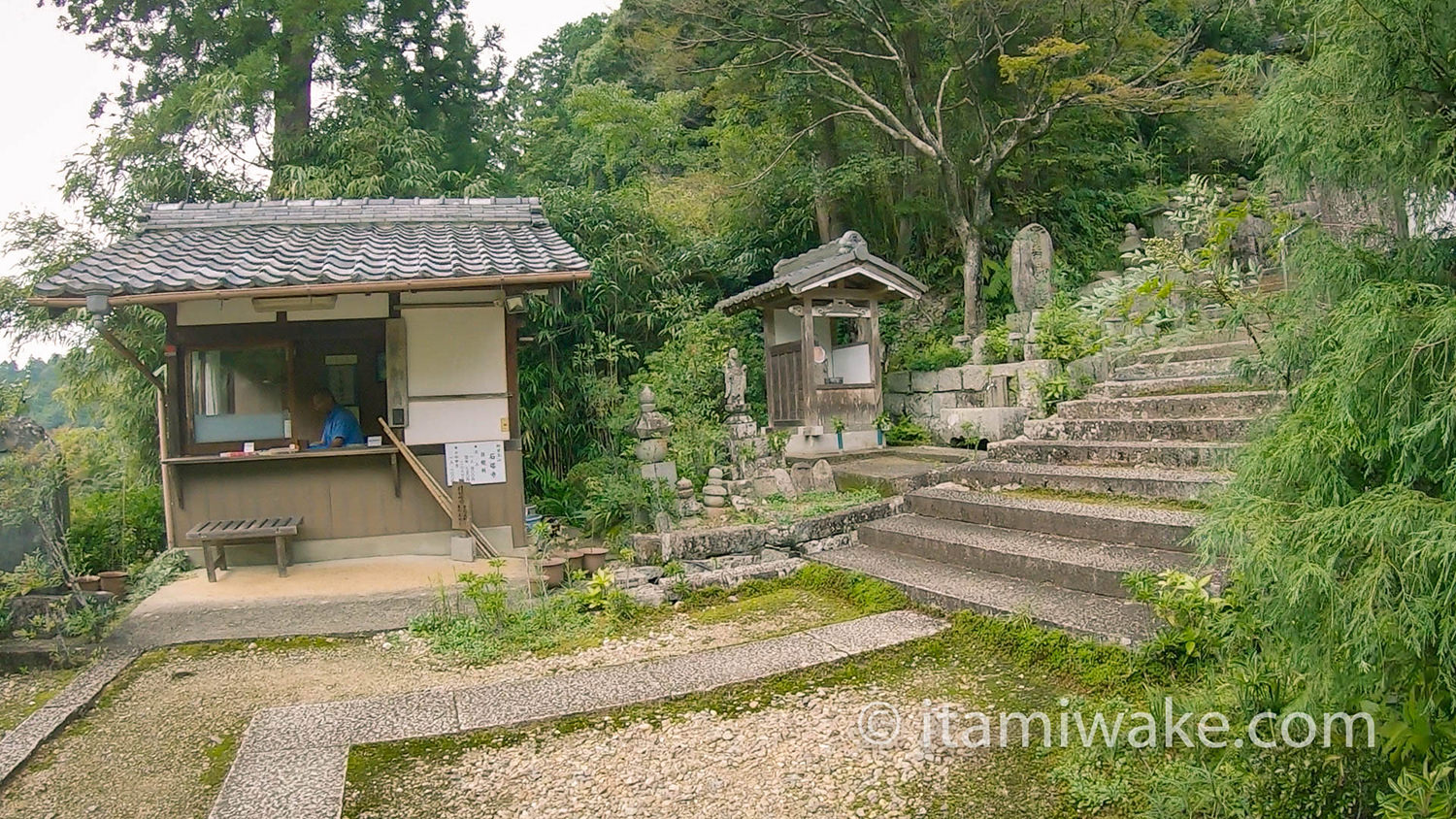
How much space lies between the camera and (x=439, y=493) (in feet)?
24.6

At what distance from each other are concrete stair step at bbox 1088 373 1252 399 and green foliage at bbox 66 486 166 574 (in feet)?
30.1

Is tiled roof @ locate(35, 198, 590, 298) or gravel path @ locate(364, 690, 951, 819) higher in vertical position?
tiled roof @ locate(35, 198, 590, 298)

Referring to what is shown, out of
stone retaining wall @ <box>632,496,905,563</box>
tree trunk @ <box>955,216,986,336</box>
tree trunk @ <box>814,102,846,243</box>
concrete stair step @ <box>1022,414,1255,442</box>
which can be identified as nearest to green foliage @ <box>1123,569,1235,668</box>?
concrete stair step @ <box>1022,414,1255,442</box>

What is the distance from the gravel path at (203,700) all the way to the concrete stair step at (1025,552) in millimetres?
1112

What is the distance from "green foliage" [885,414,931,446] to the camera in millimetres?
11203

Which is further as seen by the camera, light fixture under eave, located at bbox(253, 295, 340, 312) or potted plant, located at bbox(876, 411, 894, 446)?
potted plant, located at bbox(876, 411, 894, 446)

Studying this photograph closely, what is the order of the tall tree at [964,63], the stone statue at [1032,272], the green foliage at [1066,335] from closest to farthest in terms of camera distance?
the green foliage at [1066,335] → the stone statue at [1032,272] → the tall tree at [964,63]

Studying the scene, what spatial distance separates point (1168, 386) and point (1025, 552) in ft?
10.3

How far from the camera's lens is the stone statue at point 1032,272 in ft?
36.3

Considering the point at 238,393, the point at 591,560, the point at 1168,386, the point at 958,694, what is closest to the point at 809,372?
the point at 1168,386

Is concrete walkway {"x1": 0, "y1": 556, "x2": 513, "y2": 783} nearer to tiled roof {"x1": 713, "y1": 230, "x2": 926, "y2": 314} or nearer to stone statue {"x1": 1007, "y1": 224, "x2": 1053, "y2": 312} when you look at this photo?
tiled roof {"x1": 713, "y1": 230, "x2": 926, "y2": 314}

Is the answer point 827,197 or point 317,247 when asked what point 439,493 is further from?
point 827,197

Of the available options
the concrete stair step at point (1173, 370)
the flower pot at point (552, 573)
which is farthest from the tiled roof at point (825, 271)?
the flower pot at point (552, 573)

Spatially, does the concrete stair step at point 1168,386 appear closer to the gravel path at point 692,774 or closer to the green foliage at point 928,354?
the green foliage at point 928,354
